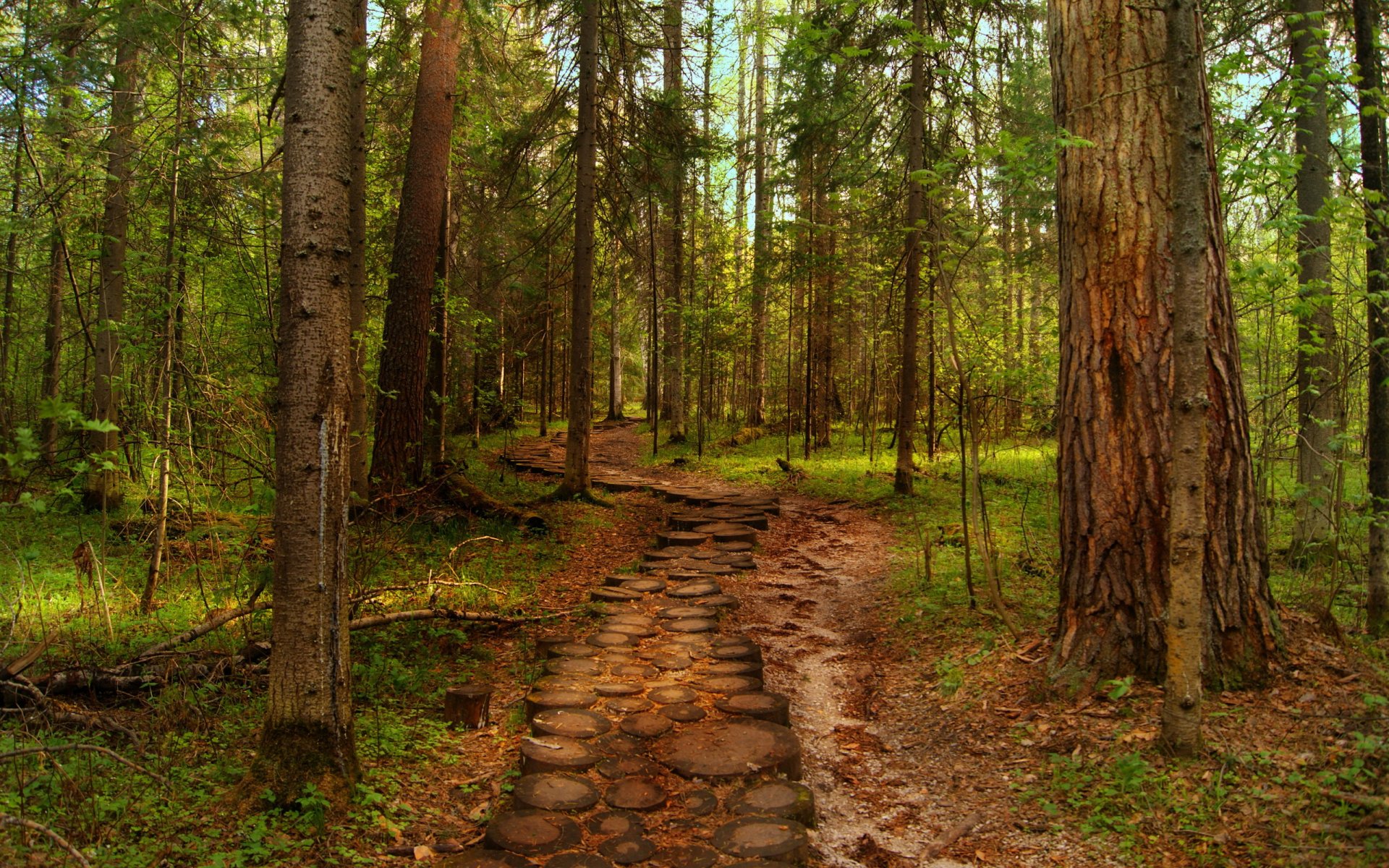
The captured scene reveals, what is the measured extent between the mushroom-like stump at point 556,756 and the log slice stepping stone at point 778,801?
2.47ft

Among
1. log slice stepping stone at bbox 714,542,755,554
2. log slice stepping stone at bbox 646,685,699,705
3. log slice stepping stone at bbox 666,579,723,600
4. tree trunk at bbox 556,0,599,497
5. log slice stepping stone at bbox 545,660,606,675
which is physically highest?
tree trunk at bbox 556,0,599,497

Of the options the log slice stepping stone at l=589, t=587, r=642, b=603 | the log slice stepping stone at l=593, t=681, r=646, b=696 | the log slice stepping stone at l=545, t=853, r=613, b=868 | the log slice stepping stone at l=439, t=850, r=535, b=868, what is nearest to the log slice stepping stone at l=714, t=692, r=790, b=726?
the log slice stepping stone at l=593, t=681, r=646, b=696

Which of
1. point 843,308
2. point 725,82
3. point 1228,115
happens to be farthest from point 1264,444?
point 725,82

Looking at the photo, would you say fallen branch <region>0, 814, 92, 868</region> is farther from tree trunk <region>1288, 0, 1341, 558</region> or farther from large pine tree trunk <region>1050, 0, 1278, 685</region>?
tree trunk <region>1288, 0, 1341, 558</region>

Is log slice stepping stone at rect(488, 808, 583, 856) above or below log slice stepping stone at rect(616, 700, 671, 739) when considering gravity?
below

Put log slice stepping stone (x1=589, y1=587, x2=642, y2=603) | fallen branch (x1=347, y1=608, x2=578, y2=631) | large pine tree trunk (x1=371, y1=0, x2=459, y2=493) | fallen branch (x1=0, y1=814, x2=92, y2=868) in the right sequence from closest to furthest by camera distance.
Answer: fallen branch (x1=0, y1=814, x2=92, y2=868), fallen branch (x1=347, y1=608, x2=578, y2=631), log slice stepping stone (x1=589, y1=587, x2=642, y2=603), large pine tree trunk (x1=371, y1=0, x2=459, y2=493)

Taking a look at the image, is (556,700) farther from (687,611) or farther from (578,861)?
(687,611)

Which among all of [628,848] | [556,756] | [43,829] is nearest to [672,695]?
[556,756]

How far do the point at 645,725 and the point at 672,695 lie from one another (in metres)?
0.41

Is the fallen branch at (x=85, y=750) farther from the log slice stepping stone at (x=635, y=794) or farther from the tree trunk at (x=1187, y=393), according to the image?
the tree trunk at (x=1187, y=393)

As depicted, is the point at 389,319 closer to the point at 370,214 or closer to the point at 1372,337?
the point at 370,214

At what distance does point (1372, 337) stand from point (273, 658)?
23.7ft

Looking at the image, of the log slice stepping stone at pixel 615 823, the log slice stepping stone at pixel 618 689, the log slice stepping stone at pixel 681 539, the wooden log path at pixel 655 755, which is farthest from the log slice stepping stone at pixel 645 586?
the log slice stepping stone at pixel 615 823

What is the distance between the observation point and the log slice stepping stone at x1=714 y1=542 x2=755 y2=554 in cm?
812
